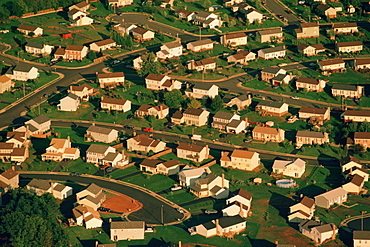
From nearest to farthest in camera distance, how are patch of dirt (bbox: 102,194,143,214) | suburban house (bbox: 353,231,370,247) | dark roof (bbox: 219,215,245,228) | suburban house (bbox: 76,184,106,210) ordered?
suburban house (bbox: 353,231,370,247) → dark roof (bbox: 219,215,245,228) → patch of dirt (bbox: 102,194,143,214) → suburban house (bbox: 76,184,106,210)

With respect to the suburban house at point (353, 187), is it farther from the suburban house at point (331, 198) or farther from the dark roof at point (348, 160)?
the dark roof at point (348, 160)

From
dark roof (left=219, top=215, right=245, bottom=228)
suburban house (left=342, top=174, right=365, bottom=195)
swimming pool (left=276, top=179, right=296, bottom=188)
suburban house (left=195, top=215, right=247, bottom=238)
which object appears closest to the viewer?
suburban house (left=195, top=215, right=247, bottom=238)

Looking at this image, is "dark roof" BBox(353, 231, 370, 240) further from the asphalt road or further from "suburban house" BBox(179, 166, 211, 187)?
"suburban house" BBox(179, 166, 211, 187)

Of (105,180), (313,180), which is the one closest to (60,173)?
(105,180)

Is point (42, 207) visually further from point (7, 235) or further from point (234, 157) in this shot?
point (234, 157)

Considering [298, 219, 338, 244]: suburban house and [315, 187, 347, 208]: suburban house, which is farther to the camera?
[315, 187, 347, 208]: suburban house

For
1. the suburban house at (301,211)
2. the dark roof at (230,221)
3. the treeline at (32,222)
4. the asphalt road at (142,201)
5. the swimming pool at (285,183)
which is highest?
the treeline at (32,222)

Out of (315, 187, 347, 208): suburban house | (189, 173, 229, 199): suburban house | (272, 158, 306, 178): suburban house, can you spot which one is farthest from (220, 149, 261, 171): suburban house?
(315, 187, 347, 208): suburban house

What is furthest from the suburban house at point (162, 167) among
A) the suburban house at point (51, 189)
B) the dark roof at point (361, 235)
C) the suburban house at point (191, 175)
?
the dark roof at point (361, 235)
